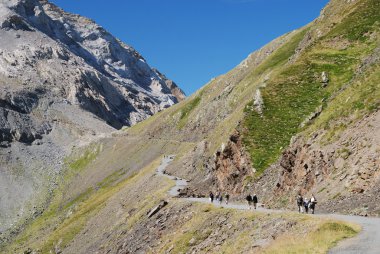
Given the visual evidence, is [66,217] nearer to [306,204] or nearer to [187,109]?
[187,109]

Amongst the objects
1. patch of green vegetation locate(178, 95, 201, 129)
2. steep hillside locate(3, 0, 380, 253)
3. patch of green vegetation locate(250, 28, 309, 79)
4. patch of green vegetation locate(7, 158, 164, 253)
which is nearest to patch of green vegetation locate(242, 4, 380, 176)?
steep hillside locate(3, 0, 380, 253)

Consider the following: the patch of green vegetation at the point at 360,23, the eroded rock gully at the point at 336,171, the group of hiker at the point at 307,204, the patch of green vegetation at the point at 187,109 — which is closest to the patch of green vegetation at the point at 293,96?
the patch of green vegetation at the point at 360,23

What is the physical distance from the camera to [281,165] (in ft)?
138

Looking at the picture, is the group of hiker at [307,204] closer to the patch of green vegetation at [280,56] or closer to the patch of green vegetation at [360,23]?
the patch of green vegetation at [360,23]

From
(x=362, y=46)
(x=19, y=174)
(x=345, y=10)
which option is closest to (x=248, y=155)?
(x=362, y=46)

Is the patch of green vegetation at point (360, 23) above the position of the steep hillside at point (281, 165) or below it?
above

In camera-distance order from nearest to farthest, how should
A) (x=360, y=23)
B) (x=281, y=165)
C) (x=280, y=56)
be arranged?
(x=281, y=165), (x=360, y=23), (x=280, y=56)

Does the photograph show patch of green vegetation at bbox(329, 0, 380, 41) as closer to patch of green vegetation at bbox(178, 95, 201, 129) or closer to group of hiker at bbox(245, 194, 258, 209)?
group of hiker at bbox(245, 194, 258, 209)

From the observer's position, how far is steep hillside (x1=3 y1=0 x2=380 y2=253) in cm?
3000

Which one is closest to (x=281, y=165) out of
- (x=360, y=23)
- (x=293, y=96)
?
(x=293, y=96)

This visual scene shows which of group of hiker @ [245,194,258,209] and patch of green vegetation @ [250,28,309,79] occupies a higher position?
patch of green vegetation @ [250,28,309,79]

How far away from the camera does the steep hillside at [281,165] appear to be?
1181 inches

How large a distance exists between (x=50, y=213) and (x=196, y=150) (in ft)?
191

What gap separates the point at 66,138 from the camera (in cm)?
19450
